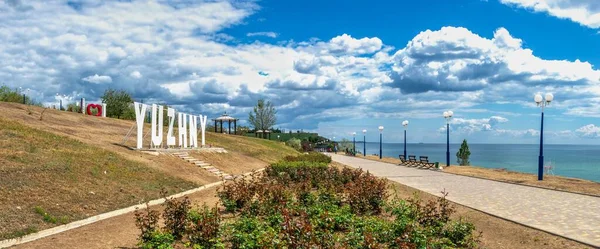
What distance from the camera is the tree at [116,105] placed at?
4735cm

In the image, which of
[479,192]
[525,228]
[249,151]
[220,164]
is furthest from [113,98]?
[525,228]

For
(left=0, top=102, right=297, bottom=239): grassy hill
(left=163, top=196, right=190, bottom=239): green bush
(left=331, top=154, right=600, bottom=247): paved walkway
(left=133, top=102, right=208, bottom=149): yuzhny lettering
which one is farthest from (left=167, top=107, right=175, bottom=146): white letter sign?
(left=163, top=196, right=190, bottom=239): green bush

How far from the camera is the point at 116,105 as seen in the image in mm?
47906

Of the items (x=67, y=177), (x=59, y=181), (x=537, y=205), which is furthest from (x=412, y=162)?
(x=59, y=181)

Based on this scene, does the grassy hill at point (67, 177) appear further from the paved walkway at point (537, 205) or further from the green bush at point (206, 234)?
the paved walkway at point (537, 205)

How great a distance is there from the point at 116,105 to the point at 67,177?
38422 mm

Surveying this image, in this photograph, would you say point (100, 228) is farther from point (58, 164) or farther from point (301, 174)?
point (301, 174)

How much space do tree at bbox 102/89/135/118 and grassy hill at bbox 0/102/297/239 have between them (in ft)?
85.8

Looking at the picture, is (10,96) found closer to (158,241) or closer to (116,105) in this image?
(116,105)

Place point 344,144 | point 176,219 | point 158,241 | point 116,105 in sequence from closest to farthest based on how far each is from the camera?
point 158,241 → point 176,219 → point 116,105 → point 344,144

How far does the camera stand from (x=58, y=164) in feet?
42.0

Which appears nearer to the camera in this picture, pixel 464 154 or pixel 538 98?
pixel 538 98

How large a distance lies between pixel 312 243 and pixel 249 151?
30.0 metres

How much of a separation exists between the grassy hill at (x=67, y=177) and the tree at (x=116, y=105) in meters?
26.2
